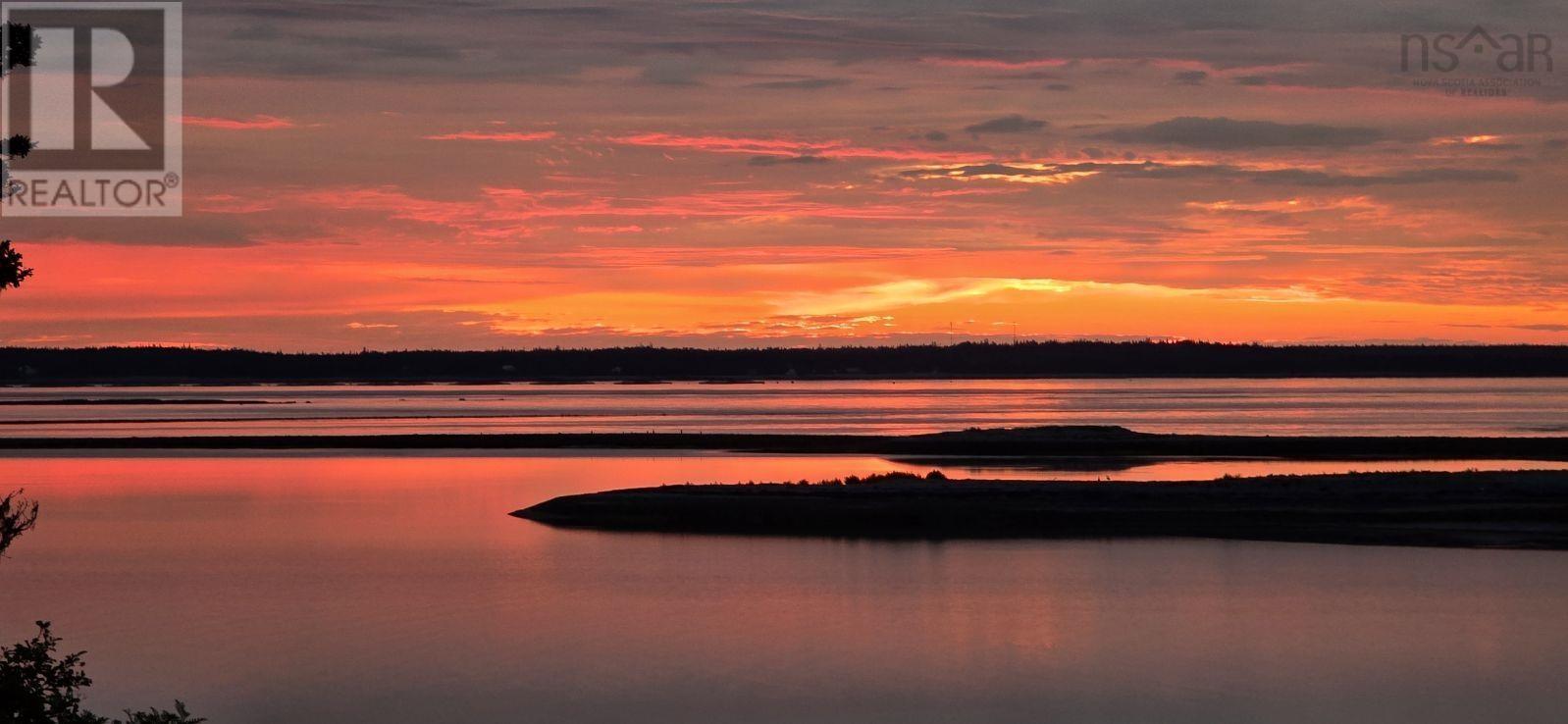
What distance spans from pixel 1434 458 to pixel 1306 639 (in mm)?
33009

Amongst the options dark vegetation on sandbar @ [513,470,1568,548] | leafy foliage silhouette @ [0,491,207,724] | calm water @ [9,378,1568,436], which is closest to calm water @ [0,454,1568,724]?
dark vegetation on sandbar @ [513,470,1568,548]

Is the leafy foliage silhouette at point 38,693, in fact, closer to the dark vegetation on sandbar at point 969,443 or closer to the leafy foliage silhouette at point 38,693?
the leafy foliage silhouette at point 38,693

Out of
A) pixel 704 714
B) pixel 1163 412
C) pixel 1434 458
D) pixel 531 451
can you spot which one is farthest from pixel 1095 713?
pixel 1163 412

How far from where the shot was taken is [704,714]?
2069cm

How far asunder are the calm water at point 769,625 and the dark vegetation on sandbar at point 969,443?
23932 millimetres

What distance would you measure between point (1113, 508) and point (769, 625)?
1392 centimetres

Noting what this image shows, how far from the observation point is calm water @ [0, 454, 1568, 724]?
70.3 ft

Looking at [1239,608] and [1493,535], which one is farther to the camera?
[1493,535]

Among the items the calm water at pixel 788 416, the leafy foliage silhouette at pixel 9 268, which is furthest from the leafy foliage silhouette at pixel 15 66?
the calm water at pixel 788 416

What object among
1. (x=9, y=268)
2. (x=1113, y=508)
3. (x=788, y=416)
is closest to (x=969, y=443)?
(x=1113, y=508)

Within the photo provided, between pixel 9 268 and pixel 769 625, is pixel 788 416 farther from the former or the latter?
pixel 9 268

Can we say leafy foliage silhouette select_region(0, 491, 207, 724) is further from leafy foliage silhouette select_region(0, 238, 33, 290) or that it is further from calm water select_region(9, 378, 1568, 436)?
calm water select_region(9, 378, 1568, 436)

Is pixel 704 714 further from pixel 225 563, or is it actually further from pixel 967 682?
pixel 225 563

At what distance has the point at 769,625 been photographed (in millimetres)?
27312
